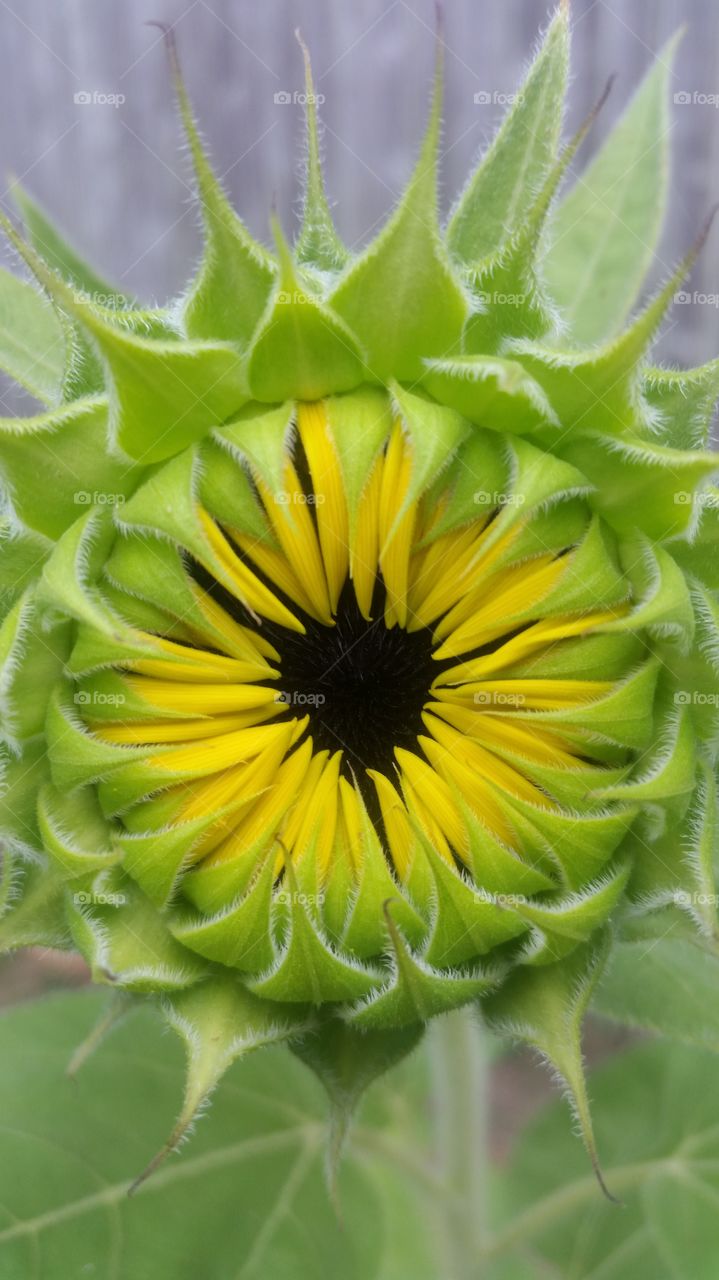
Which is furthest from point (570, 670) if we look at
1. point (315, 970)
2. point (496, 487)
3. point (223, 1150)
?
point (223, 1150)

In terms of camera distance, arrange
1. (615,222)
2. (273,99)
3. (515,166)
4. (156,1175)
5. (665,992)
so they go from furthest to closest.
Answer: (273,99), (615,222), (156,1175), (665,992), (515,166)

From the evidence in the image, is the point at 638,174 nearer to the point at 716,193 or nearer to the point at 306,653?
the point at 306,653

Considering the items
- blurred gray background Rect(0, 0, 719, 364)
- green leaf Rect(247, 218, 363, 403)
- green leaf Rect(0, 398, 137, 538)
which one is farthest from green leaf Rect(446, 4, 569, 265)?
blurred gray background Rect(0, 0, 719, 364)

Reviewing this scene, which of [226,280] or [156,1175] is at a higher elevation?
[226,280]

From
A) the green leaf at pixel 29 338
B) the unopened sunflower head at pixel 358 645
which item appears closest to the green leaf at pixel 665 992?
the unopened sunflower head at pixel 358 645

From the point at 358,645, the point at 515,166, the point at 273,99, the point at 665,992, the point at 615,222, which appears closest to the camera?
the point at 358,645

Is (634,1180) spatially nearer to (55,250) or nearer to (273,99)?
(55,250)

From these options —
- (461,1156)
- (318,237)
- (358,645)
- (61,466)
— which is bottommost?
(461,1156)

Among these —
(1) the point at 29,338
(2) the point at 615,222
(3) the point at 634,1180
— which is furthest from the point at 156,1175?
(2) the point at 615,222
